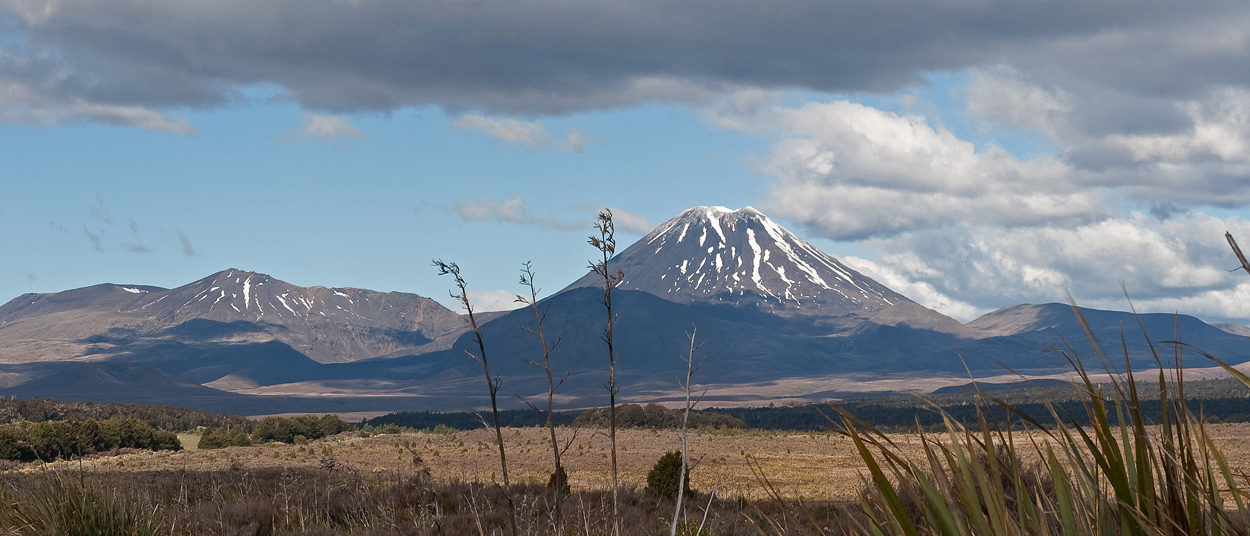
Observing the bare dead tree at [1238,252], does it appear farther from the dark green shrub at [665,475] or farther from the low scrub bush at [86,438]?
the low scrub bush at [86,438]

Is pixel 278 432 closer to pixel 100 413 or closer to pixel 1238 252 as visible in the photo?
pixel 100 413

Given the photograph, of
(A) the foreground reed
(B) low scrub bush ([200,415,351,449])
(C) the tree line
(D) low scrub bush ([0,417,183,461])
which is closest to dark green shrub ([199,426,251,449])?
(B) low scrub bush ([200,415,351,449])

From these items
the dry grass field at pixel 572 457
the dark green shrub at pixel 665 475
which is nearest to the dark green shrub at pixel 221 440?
the dry grass field at pixel 572 457

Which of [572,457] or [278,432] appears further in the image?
[278,432]

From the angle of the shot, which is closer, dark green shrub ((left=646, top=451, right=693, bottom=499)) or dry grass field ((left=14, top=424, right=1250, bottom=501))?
dark green shrub ((left=646, top=451, right=693, bottom=499))

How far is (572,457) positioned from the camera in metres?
41.7

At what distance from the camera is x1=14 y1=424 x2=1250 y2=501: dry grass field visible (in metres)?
31.7

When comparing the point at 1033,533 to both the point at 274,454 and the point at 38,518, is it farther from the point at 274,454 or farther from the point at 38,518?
the point at 274,454

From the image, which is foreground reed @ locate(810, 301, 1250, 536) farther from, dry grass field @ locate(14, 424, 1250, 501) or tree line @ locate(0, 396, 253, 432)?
tree line @ locate(0, 396, 253, 432)

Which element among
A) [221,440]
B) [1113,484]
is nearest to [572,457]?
[221,440]

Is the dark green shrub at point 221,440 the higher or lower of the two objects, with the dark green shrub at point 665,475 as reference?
lower

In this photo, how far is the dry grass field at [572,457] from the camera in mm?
31688

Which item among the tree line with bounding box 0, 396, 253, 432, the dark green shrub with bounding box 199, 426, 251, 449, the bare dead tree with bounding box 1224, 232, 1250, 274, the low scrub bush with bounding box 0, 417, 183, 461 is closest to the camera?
the bare dead tree with bounding box 1224, 232, 1250, 274

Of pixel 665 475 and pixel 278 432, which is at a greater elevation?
pixel 665 475
